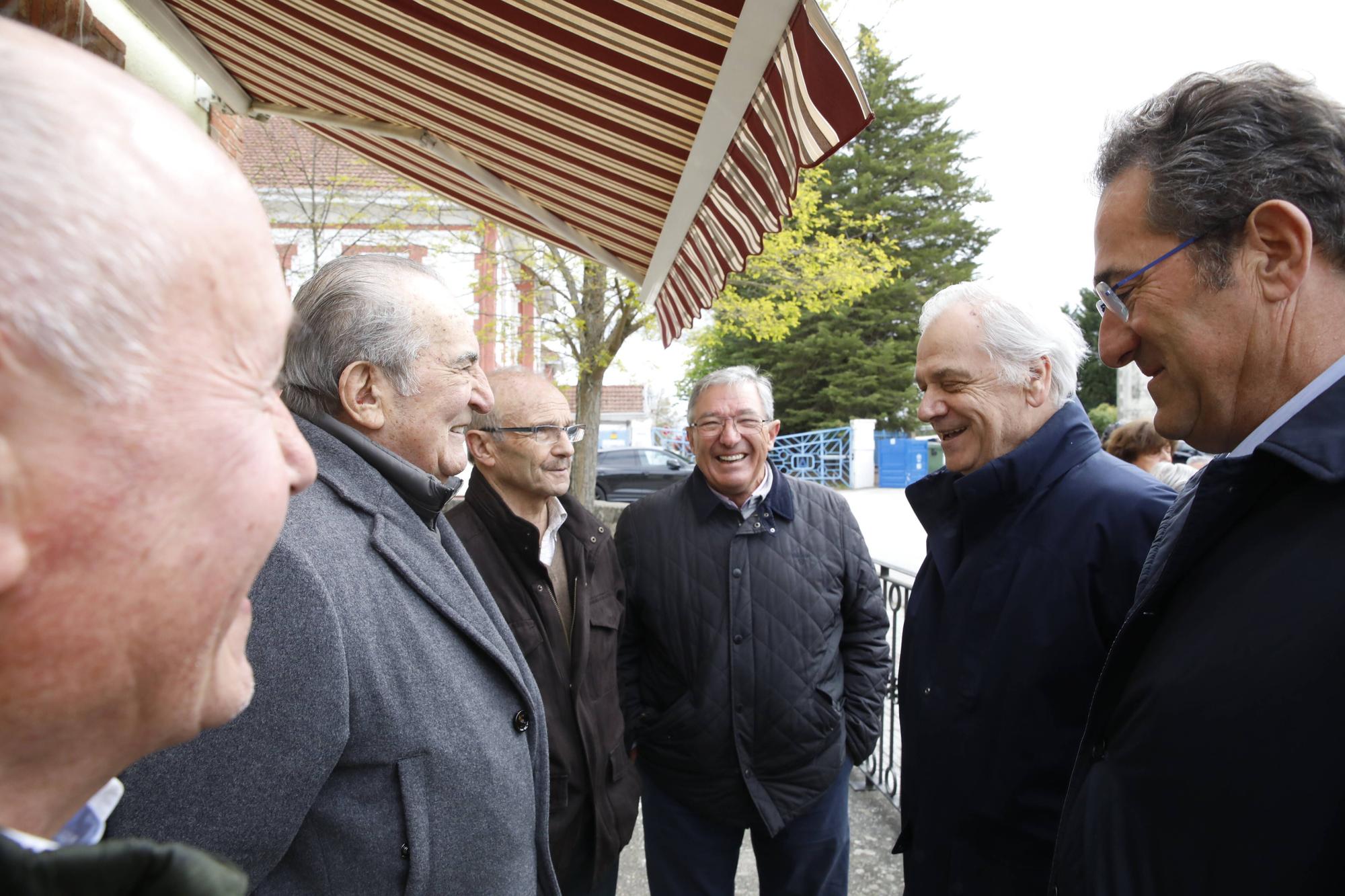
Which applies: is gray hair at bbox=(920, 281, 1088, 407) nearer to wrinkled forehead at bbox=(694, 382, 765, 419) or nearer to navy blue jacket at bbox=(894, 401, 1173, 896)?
navy blue jacket at bbox=(894, 401, 1173, 896)

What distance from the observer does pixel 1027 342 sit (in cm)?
230

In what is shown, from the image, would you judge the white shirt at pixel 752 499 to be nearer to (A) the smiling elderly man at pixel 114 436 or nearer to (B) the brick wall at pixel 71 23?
(B) the brick wall at pixel 71 23

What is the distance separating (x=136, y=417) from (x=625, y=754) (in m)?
2.43

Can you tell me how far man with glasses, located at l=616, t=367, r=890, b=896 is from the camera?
2873mm

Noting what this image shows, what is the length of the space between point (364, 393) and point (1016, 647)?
1.72 meters

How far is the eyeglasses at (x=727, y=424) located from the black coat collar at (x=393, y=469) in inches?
66.0

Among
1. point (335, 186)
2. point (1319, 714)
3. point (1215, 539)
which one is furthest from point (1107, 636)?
point (335, 186)

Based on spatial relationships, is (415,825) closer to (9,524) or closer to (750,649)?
(9,524)

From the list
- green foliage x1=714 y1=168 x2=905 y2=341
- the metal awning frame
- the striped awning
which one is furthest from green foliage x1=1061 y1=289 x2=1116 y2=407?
the striped awning

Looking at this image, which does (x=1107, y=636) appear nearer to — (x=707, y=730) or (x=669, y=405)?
(x=707, y=730)

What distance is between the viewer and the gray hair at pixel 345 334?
1790 mm

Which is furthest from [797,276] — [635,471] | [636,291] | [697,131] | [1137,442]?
[635,471]

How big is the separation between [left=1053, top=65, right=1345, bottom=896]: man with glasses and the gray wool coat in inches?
43.7

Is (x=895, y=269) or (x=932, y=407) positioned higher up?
(x=895, y=269)
